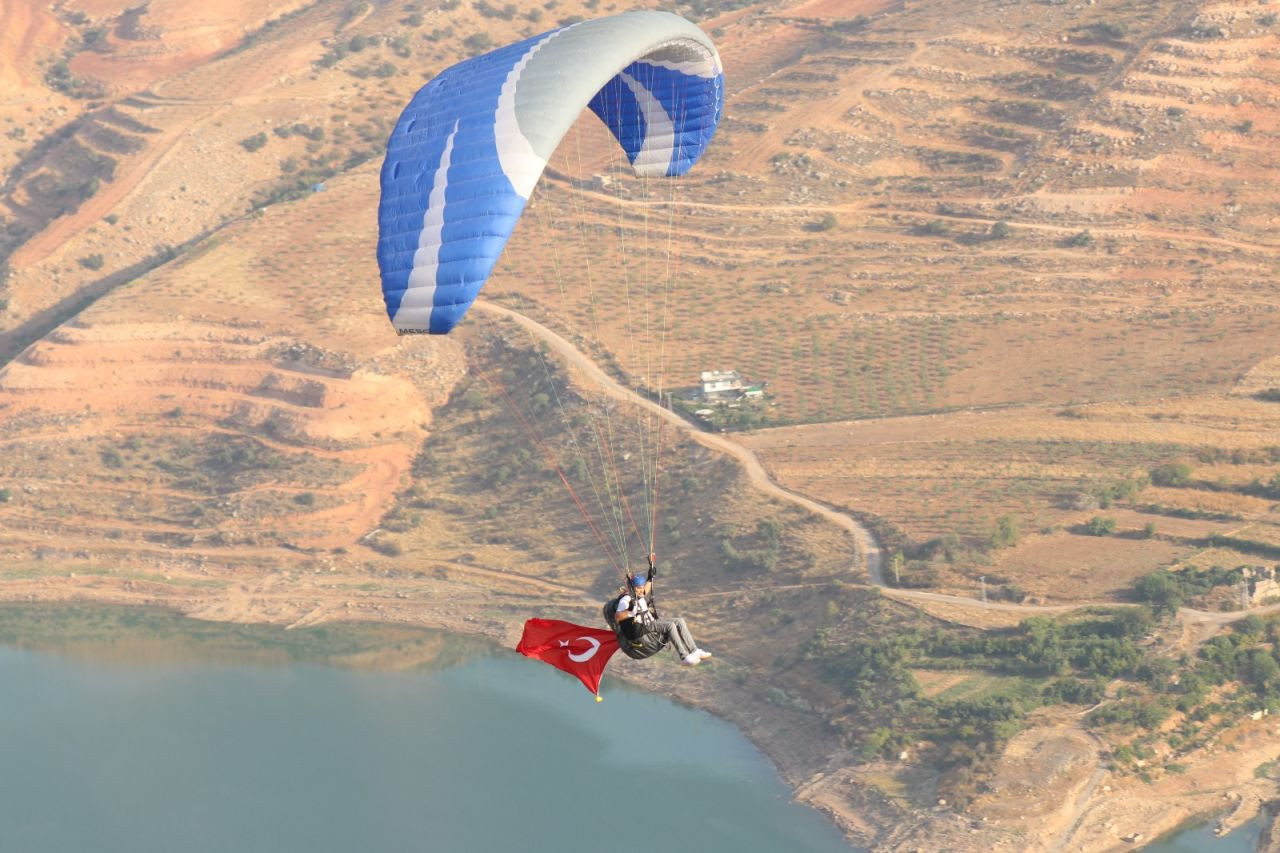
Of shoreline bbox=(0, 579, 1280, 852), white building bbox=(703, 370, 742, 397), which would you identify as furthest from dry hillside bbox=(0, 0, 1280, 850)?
white building bbox=(703, 370, 742, 397)

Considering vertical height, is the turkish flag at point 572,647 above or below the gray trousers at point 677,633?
below

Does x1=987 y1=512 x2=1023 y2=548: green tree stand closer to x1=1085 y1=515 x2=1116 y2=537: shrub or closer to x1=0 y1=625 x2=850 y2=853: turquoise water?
x1=1085 y1=515 x2=1116 y2=537: shrub

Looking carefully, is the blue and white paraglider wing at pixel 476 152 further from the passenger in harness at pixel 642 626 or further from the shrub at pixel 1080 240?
the shrub at pixel 1080 240

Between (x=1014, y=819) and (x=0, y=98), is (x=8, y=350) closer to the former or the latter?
(x=0, y=98)

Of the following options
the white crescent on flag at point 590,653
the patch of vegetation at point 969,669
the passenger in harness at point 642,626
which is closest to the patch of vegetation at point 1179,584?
the patch of vegetation at point 969,669

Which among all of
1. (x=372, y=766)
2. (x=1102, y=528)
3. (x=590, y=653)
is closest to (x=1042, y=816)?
(x=1102, y=528)

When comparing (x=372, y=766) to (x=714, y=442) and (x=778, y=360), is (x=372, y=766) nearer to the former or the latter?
(x=714, y=442)

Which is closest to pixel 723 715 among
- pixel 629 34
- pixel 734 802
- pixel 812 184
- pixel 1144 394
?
pixel 734 802
